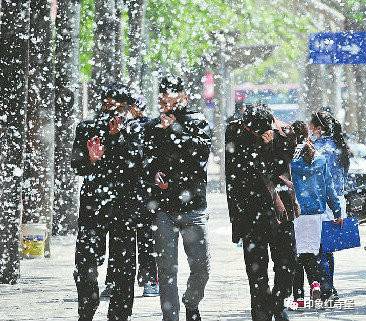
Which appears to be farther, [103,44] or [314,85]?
[314,85]

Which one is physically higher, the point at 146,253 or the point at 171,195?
the point at 171,195

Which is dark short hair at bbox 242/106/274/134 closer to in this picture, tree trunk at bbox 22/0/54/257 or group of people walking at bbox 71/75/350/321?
group of people walking at bbox 71/75/350/321

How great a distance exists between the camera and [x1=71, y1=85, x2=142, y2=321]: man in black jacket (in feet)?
33.4

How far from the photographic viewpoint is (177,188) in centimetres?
1003

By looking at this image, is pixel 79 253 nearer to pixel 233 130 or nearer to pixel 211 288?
pixel 233 130

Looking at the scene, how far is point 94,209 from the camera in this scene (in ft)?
33.3

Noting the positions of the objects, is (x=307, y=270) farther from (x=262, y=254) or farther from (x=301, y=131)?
(x=262, y=254)

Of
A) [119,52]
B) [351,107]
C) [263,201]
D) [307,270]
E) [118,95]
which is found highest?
[119,52]

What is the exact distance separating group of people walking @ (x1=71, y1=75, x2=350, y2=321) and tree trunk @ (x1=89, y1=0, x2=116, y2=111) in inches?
411

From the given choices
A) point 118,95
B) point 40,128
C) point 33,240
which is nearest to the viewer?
point 118,95

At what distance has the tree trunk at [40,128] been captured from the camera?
723 inches

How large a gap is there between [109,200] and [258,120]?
1243 mm

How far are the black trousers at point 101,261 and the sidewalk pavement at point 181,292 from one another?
43.2 inches

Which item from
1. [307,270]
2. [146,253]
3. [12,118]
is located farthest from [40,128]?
[307,270]
